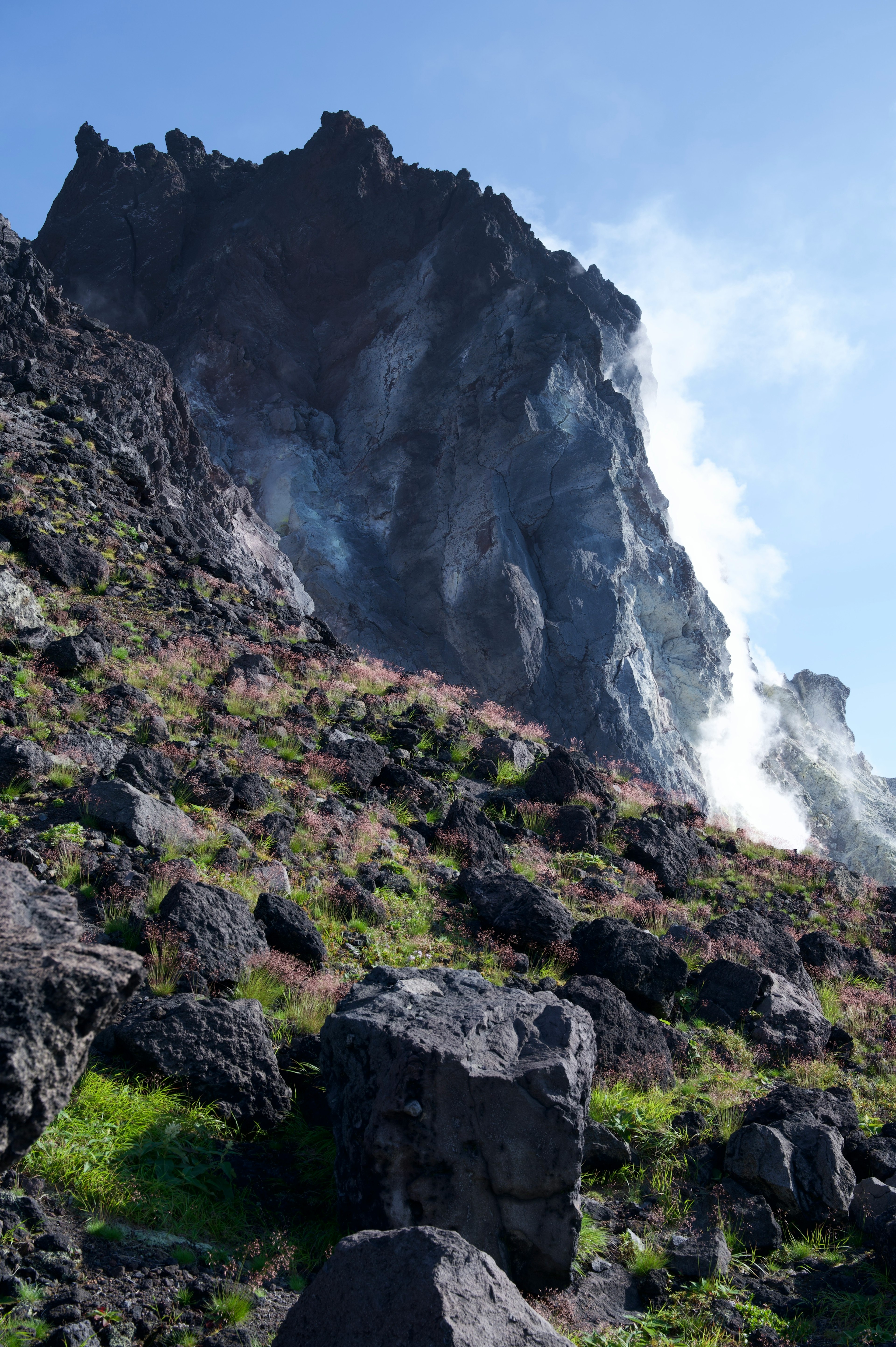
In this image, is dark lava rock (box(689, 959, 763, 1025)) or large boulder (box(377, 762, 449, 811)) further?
large boulder (box(377, 762, 449, 811))

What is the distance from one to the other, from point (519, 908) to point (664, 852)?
540 centimetres

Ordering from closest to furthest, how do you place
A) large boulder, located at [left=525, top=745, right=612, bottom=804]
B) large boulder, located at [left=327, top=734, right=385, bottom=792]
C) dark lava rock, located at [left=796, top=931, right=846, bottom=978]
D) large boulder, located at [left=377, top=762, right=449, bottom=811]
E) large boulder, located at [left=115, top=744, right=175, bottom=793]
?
large boulder, located at [left=115, top=744, right=175, bottom=793], large boulder, located at [left=327, top=734, right=385, bottom=792], dark lava rock, located at [left=796, top=931, right=846, bottom=978], large boulder, located at [left=377, top=762, right=449, bottom=811], large boulder, located at [left=525, top=745, right=612, bottom=804]

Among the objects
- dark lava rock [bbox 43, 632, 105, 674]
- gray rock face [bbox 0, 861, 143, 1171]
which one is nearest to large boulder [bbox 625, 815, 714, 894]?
dark lava rock [bbox 43, 632, 105, 674]

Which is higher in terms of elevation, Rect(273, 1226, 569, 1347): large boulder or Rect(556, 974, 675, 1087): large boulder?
Rect(556, 974, 675, 1087): large boulder

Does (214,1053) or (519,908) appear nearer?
(214,1053)

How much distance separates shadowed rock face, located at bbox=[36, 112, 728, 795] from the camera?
39.2m

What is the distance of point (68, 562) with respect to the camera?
14.3 metres

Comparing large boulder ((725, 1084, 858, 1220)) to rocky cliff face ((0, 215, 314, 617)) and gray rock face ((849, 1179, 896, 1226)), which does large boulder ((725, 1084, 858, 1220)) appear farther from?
rocky cliff face ((0, 215, 314, 617))

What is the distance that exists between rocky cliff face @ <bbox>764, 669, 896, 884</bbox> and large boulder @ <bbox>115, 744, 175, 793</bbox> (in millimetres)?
43417

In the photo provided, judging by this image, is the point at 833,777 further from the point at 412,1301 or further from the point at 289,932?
the point at 412,1301

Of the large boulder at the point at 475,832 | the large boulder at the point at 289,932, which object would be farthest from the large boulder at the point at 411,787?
the large boulder at the point at 289,932

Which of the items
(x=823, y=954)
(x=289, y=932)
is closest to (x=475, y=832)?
(x=289, y=932)

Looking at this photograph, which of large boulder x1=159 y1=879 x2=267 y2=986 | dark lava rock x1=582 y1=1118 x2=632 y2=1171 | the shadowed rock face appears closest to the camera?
dark lava rock x1=582 y1=1118 x2=632 y2=1171

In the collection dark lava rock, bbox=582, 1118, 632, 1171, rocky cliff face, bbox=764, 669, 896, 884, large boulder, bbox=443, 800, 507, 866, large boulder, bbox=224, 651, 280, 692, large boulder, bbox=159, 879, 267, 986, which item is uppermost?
rocky cliff face, bbox=764, 669, 896, 884
